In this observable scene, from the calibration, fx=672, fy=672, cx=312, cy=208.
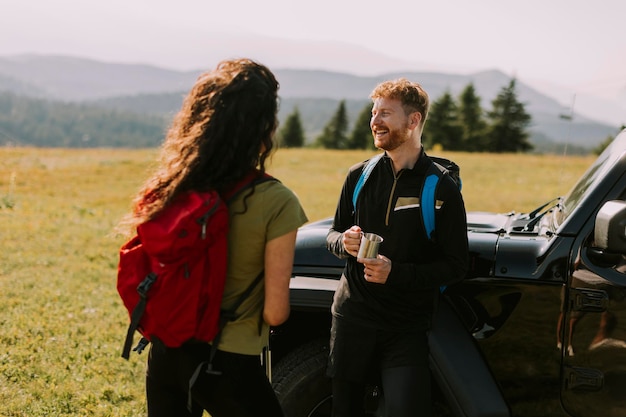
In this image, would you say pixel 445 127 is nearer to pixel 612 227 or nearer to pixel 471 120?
pixel 471 120

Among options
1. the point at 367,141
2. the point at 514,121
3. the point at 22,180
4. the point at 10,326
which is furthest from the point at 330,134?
the point at 10,326

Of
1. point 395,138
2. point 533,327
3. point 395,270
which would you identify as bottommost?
point 533,327

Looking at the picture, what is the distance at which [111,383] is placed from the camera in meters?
5.20

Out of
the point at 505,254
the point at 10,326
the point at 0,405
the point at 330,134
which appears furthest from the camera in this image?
the point at 330,134

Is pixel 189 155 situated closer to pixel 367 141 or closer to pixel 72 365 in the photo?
pixel 72 365

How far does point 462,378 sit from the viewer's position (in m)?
3.13

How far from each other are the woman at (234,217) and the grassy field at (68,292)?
29 centimetres

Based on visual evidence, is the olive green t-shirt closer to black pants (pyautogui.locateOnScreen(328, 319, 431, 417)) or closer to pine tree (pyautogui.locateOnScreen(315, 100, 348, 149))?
black pants (pyautogui.locateOnScreen(328, 319, 431, 417))

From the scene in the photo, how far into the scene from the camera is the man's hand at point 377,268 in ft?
9.23

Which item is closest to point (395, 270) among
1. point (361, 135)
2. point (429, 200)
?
point (429, 200)

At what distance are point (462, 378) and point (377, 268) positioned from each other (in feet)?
2.48

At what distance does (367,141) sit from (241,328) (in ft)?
290

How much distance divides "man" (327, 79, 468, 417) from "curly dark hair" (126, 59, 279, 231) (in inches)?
31.4

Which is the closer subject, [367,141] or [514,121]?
[514,121]
